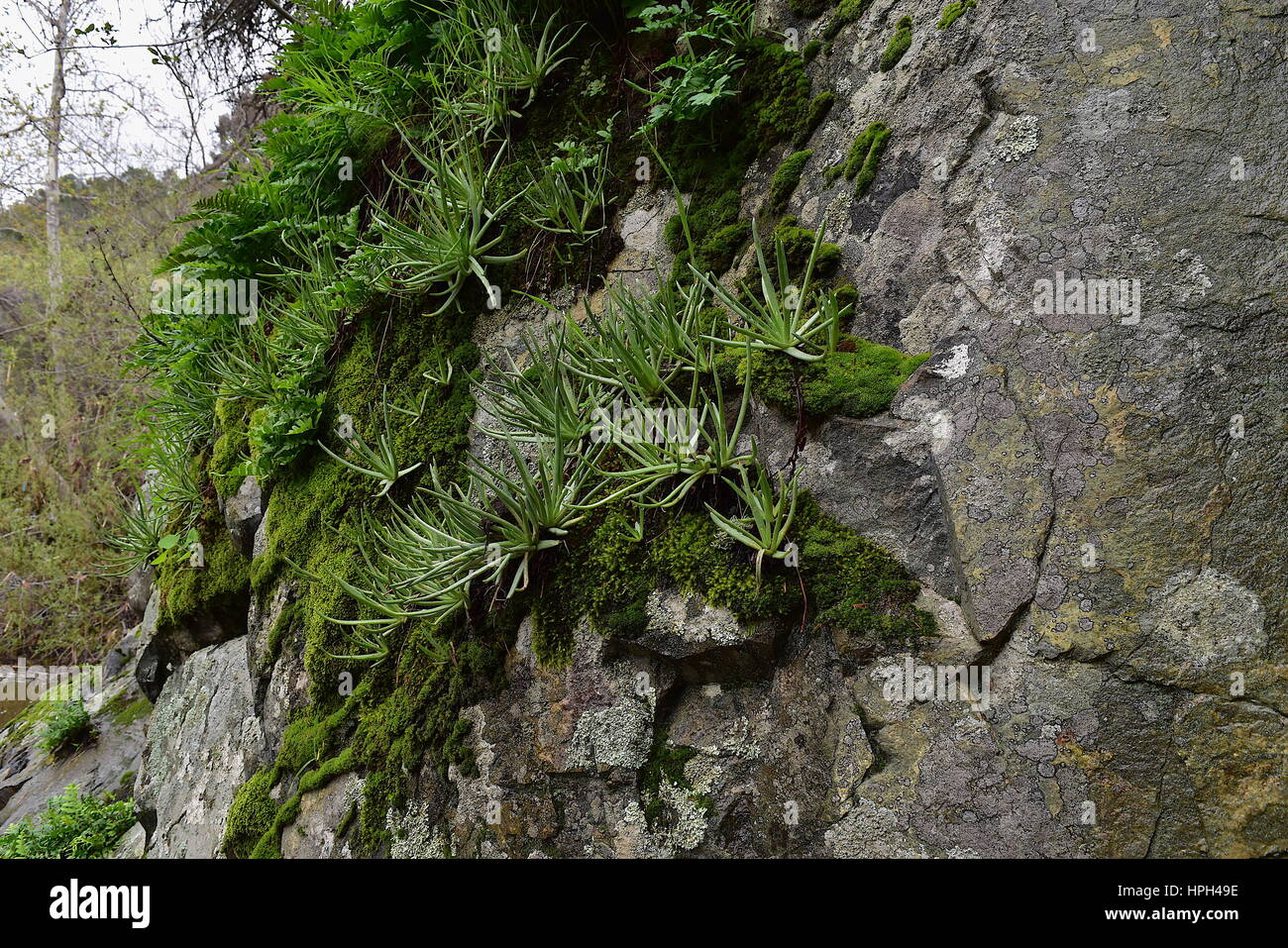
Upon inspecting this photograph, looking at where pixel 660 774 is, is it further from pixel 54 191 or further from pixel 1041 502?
pixel 54 191

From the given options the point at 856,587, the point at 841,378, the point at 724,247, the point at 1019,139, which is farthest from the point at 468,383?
the point at 1019,139

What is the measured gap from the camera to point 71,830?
4.78m

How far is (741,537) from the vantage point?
2068mm

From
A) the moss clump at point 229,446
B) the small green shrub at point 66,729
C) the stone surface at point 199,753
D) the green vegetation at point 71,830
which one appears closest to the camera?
the stone surface at point 199,753

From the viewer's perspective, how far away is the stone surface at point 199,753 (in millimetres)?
3646

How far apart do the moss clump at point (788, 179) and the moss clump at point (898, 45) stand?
0.38 m

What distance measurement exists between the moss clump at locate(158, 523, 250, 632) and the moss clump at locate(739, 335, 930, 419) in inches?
137

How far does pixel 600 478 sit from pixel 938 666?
125 cm

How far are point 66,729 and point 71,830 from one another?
50.5 inches

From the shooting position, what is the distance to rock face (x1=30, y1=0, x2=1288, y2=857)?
1.66 m

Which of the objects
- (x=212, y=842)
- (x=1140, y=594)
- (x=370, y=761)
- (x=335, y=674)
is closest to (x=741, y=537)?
(x=1140, y=594)

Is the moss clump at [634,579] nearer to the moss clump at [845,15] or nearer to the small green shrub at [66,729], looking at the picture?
the moss clump at [845,15]

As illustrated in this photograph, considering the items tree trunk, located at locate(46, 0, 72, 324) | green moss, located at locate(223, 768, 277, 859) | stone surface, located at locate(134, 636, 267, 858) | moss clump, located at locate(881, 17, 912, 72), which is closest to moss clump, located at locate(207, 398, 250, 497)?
stone surface, located at locate(134, 636, 267, 858)

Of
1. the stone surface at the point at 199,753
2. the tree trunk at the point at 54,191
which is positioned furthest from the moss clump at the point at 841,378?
the tree trunk at the point at 54,191
